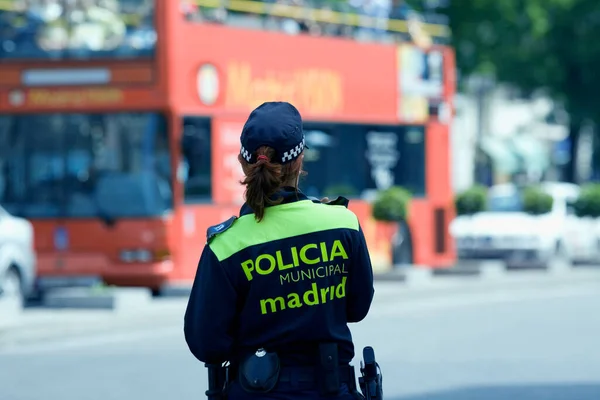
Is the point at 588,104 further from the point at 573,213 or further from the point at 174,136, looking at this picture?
the point at 174,136

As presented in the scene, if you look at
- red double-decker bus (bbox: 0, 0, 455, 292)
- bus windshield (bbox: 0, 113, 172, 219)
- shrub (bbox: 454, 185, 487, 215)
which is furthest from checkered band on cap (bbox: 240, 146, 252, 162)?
shrub (bbox: 454, 185, 487, 215)

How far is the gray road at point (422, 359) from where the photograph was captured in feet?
40.6

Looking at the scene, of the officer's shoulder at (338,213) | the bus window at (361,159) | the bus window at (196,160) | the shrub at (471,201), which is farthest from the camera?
the shrub at (471,201)

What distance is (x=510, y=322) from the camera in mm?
18672

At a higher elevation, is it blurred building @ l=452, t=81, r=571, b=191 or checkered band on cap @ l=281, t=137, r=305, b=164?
checkered band on cap @ l=281, t=137, r=305, b=164

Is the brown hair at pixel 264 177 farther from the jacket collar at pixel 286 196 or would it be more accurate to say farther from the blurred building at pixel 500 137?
the blurred building at pixel 500 137

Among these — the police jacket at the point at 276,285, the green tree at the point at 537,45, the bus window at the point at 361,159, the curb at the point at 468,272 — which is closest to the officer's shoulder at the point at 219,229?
the police jacket at the point at 276,285

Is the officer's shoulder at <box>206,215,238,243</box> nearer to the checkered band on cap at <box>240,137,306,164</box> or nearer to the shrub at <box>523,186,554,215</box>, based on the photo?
the checkered band on cap at <box>240,137,306,164</box>

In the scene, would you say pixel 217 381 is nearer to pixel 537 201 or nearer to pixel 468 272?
pixel 468 272

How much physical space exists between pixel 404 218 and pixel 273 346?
70.1 feet

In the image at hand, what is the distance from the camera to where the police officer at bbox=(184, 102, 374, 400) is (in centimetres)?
461

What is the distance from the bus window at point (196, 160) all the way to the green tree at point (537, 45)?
66.9 ft

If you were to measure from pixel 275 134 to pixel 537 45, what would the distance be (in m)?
41.3

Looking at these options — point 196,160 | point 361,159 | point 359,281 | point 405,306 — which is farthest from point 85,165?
point 359,281
